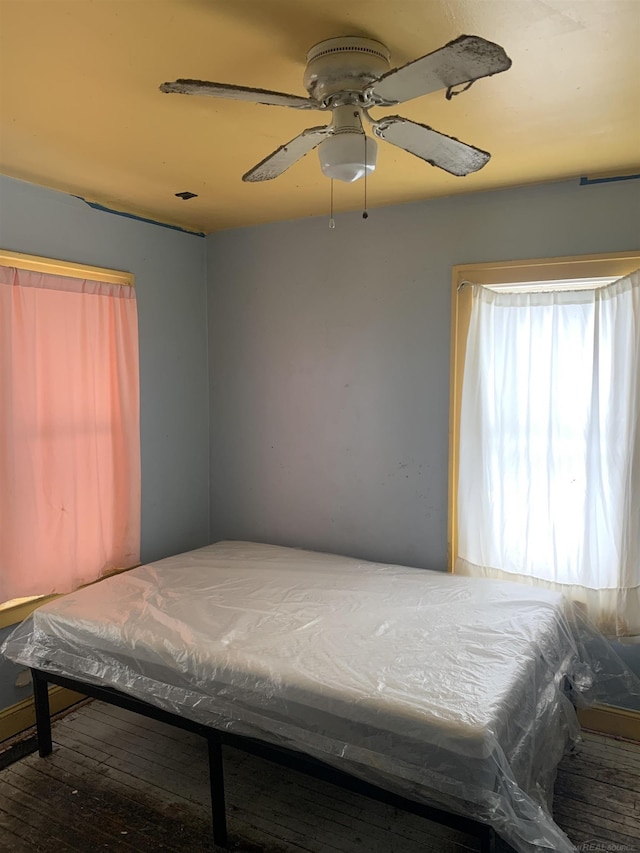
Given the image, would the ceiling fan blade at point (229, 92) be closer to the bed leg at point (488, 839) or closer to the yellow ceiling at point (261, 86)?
the yellow ceiling at point (261, 86)

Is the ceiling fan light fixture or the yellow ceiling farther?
the ceiling fan light fixture

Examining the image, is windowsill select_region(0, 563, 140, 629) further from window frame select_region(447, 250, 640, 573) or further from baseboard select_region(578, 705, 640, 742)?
baseboard select_region(578, 705, 640, 742)

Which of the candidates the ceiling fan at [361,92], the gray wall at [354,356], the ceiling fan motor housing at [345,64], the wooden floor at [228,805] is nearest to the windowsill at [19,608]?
the wooden floor at [228,805]

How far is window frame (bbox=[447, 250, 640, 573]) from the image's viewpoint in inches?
105

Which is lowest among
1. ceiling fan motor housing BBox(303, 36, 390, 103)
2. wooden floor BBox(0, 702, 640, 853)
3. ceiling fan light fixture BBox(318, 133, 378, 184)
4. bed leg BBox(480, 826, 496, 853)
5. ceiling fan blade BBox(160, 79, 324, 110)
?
wooden floor BBox(0, 702, 640, 853)

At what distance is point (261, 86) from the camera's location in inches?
72.1

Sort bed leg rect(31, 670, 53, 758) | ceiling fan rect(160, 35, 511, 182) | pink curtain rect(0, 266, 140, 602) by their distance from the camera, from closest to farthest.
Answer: ceiling fan rect(160, 35, 511, 182) → bed leg rect(31, 670, 53, 758) → pink curtain rect(0, 266, 140, 602)

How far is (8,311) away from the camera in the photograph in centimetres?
266

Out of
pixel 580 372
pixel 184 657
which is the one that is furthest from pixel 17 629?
pixel 580 372

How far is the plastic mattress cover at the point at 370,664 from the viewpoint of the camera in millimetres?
1745

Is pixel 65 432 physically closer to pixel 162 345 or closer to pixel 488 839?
pixel 162 345

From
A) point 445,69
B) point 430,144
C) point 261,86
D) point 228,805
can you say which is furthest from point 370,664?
point 261,86

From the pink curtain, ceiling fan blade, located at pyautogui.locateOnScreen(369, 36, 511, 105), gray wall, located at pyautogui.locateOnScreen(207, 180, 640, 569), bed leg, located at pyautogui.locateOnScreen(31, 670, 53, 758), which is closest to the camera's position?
ceiling fan blade, located at pyautogui.locateOnScreen(369, 36, 511, 105)

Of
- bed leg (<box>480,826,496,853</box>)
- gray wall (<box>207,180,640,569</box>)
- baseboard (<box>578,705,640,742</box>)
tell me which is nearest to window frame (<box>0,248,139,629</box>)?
gray wall (<box>207,180,640,569</box>)
